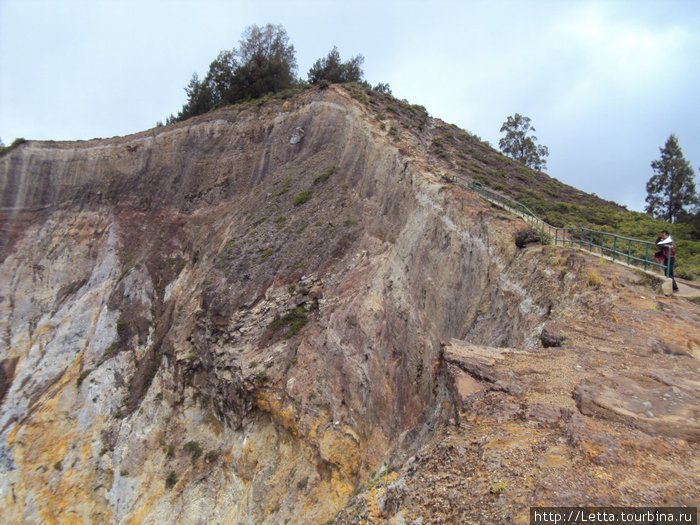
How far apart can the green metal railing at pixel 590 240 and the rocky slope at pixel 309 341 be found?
1.14 m

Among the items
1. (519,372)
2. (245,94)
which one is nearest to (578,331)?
(519,372)

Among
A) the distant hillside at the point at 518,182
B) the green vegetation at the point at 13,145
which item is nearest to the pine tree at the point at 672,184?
the distant hillside at the point at 518,182

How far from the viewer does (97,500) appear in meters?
18.0

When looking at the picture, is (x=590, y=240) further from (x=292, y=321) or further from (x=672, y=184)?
(x=672, y=184)

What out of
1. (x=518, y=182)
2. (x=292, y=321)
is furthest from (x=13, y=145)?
(x=518, y=182)

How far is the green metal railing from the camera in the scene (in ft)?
36.5

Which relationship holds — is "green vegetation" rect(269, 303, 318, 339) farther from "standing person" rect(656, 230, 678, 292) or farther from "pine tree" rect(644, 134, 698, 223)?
"pine tree" rect(644, 134, 698, 223)

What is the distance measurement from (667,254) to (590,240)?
2484 mm

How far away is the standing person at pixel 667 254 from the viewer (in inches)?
374

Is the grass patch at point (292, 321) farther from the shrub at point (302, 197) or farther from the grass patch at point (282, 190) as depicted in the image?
the grass patch at point (282, 190)

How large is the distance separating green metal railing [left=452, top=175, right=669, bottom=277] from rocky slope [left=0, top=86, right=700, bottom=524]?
3.73 ft

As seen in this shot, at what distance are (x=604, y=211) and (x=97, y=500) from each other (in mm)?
27778

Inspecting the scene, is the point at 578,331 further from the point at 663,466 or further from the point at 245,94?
the point at 245,94

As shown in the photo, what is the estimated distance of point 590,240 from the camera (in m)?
12.4
